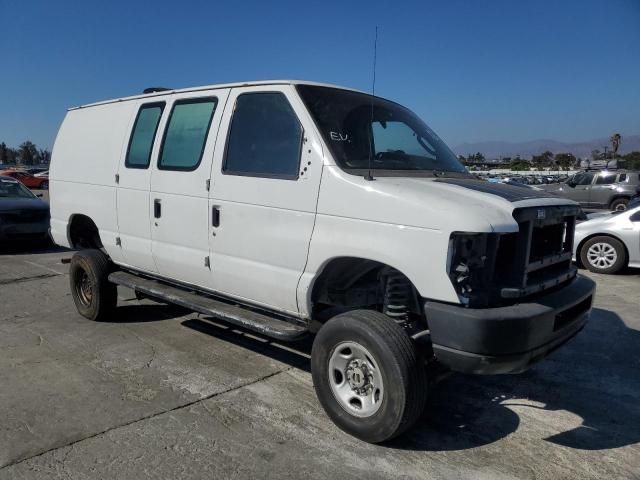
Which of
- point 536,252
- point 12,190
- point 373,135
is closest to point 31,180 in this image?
point 12,190

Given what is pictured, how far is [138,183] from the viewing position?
5.04 metres

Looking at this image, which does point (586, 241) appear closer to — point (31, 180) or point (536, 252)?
point (536, 252)

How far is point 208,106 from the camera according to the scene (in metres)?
4.52

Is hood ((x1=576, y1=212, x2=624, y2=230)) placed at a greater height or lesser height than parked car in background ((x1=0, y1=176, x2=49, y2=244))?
greater

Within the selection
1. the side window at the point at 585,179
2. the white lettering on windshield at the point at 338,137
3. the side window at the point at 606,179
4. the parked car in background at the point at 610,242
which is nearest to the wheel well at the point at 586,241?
the parked car in background at the point at 610,242

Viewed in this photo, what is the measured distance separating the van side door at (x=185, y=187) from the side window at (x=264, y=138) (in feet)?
0.72

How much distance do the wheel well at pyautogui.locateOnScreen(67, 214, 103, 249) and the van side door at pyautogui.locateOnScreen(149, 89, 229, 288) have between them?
5.08 feet

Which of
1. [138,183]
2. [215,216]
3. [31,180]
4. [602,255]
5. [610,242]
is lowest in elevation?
[31,180]

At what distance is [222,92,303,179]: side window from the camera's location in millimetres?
3869

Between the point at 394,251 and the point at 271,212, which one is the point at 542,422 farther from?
the point at 271,212

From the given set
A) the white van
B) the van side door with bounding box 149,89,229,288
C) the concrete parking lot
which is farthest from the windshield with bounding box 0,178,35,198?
the van side door with bounding box 149,89,229,288

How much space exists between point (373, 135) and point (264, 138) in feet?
2.75

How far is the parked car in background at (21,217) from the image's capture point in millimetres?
10672

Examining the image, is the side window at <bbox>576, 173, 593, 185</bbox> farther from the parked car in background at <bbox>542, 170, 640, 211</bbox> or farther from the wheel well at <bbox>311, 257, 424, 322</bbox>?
the wheel well at <bbox>311, 257, 424, 322</bbox>
